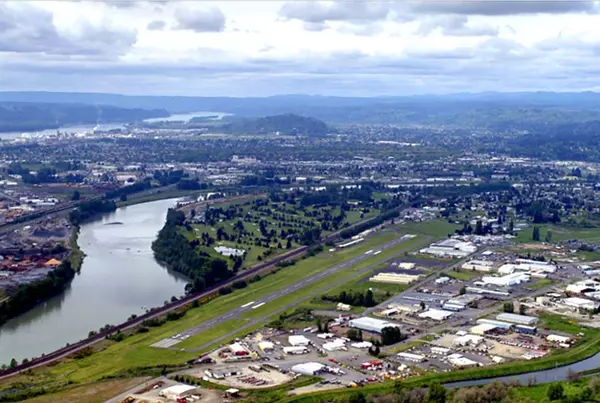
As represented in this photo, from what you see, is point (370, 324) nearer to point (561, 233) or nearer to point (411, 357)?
point (411, 357)

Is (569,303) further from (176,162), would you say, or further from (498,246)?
(176,162)

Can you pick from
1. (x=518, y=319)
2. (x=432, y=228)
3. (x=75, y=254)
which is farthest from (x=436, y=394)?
(x=432, y=228)

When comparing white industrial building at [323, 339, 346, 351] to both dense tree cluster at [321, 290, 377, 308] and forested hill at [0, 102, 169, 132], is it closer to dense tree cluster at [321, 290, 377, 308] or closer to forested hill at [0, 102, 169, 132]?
dense tree cluster at [321, 290, 377, 308]

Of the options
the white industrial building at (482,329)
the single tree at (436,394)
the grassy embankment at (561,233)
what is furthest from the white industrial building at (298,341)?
the grassy embankment at (561,233)

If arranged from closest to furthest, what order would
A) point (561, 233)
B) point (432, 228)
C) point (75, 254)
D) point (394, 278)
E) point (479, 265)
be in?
point (394, 278) → point (479, 265) → point (75, 254) → point (561, 233) → point (432, 228)

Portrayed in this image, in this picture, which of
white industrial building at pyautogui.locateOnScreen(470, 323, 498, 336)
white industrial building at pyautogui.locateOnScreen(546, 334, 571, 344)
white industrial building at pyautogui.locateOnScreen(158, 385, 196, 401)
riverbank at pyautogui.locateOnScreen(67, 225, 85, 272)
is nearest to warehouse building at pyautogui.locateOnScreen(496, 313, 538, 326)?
white industrial building at pyautogui.locateOnScreen(470, 323, 498, 336)

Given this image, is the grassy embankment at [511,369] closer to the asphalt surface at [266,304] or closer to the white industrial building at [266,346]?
the white industrial building at [266,346]

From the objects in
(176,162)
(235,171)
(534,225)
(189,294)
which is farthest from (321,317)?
(176,162)

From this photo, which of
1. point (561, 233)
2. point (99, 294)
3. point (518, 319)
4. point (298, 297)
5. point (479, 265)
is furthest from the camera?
point (561, 233)
